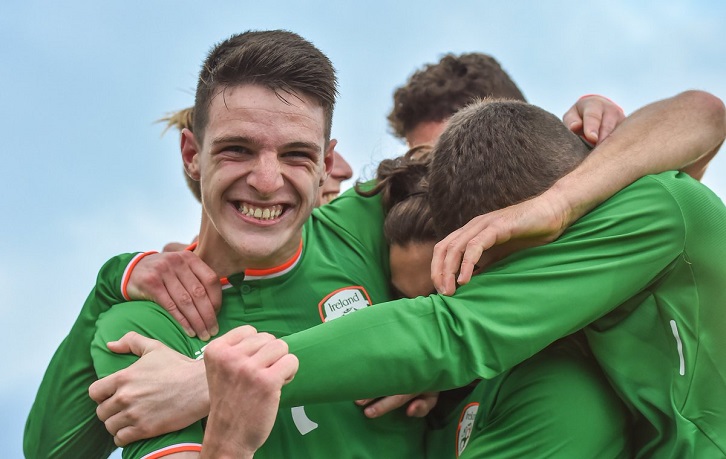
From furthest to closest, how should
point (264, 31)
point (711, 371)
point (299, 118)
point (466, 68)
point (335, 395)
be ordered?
point (466, 68), point (264, 31), point (299, 118), point (711, 371), point (335, 395)

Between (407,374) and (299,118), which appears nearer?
(407,374)

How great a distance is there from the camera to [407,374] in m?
2.23

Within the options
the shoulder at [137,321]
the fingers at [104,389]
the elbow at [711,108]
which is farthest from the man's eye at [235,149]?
the elbow at [711,108]

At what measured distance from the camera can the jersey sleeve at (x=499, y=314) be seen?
2.20 metres

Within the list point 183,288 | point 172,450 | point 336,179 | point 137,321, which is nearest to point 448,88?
point 336,179

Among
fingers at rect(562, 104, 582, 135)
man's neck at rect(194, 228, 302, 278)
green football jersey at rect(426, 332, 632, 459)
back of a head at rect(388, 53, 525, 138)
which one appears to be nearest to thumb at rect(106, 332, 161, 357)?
man's neck at rect(194, 228, 302, 278)

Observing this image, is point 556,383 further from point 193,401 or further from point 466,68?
point 466,68

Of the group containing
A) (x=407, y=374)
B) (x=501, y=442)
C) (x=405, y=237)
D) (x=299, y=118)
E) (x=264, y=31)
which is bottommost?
(x=501, y=442)

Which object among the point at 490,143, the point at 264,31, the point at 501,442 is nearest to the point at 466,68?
Answer: the point at 264,31

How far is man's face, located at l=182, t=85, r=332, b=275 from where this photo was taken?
279 centimetres

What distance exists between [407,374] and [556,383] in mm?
528

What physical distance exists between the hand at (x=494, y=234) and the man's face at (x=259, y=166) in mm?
684

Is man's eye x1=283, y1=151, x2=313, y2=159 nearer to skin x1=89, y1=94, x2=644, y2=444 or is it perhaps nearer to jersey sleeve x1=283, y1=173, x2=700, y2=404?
skin x1=89, y1=94, x2=644, y2=444

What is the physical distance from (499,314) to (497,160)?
0.49 metres
